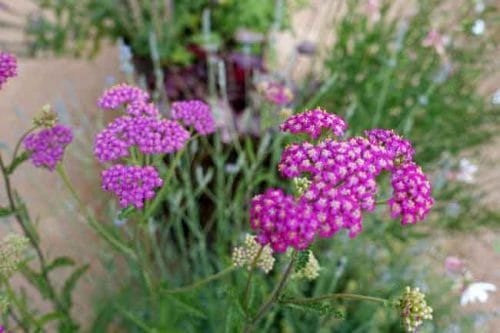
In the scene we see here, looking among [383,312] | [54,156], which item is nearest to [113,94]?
[54,156]

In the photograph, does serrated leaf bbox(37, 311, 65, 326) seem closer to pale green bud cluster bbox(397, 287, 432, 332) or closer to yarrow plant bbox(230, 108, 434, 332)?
yarrow plant bbox(230, 108, 434, 332)

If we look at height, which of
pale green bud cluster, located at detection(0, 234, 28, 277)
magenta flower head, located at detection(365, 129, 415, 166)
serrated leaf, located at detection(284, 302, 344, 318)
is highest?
magenta flower head, located at detection(365, 129, 415, 166)

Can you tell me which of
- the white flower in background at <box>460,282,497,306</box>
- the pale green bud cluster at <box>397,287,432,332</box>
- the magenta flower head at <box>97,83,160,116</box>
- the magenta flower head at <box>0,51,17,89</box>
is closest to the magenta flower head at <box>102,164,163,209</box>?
the magenta flower head at <box>97,83,160,116</box>

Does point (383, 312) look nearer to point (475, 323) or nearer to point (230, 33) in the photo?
point (475, 323)

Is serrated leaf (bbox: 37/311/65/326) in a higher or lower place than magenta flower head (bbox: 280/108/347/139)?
lower

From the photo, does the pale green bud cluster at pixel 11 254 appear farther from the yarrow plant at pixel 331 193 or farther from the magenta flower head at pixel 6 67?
the yarrow plant at pixel 331 193

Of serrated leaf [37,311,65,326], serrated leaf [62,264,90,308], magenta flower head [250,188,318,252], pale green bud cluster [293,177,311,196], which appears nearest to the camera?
magenta flower head [250,188,318,252]
